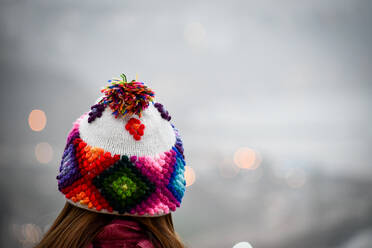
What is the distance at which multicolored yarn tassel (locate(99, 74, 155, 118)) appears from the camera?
73cm

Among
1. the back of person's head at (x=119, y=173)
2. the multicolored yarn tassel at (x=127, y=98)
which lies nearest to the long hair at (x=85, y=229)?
the back of person's head at (x=119, y=173)

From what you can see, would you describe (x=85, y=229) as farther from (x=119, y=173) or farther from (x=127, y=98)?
(x=127, y=98)

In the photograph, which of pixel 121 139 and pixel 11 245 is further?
pixel 11 245

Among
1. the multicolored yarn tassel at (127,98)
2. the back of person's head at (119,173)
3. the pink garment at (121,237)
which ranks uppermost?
the multicolored yarn tassel at (127,98)

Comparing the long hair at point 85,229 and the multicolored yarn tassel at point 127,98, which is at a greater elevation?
the multicolored yarn tassel at point 127,98

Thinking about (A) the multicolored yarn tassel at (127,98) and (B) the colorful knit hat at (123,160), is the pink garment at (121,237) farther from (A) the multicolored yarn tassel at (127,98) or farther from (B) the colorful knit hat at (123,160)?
(A) the multicolored yarn tassel at (127,98)

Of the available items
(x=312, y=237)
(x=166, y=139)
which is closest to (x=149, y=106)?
(x=166, y=139)

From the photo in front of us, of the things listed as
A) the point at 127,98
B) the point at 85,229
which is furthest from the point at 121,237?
the point at 127,98

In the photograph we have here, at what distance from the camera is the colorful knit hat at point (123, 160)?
2.29 feet

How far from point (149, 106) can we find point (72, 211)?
31 cm

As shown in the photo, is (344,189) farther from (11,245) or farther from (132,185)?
(11,245)

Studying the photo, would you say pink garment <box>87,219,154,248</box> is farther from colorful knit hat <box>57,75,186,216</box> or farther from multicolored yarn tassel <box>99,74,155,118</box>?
multicolored yarn tassel <box>99,74,155,118</box>

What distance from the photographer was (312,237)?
2.18m

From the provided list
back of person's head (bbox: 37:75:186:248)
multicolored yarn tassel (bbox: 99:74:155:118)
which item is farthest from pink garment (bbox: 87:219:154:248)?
multicolored yarn tassel (bbox: 99:74:155:118)
